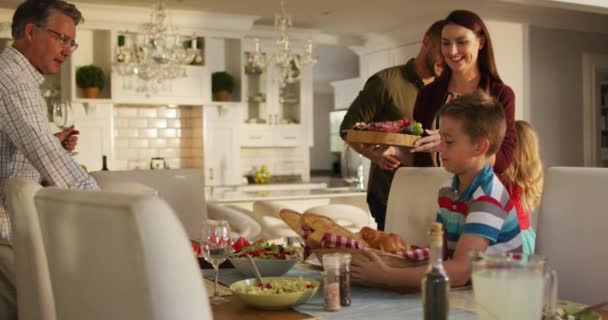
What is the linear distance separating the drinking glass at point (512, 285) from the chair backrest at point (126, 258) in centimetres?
42

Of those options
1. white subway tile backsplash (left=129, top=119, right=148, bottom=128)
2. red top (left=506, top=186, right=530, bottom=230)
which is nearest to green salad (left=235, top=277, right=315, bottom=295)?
red top (left=506, top=186, right=530, bottom=230)

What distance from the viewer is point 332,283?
1469 millimetres

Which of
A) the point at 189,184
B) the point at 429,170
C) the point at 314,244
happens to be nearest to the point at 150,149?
the point at 189,184

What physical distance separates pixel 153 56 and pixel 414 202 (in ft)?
12.6

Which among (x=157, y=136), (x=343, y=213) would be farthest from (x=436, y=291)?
(x=157, y=136)

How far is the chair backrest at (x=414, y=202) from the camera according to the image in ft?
7.95

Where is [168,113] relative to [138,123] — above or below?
above

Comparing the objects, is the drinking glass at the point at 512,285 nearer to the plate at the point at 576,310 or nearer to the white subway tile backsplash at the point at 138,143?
the plate at the point at 576,310

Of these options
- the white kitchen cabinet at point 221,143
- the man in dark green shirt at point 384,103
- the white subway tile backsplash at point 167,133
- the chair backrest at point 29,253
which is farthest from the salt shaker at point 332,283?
the white subway tile backsplash at point 167,133

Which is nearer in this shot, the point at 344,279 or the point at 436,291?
the point at 436,291

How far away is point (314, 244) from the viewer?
5.61 ft

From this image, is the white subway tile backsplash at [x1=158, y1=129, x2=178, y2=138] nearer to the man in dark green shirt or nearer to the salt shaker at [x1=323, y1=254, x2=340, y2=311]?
the man in dark green shirt

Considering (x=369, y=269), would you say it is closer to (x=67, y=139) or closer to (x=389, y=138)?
(x=389, y=138)

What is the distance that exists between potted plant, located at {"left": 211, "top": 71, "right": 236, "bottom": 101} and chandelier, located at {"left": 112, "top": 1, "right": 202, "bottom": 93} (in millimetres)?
238
